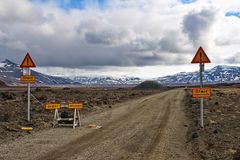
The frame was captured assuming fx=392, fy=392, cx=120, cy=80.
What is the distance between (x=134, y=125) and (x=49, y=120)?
17.4 feet

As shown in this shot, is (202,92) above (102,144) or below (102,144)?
above

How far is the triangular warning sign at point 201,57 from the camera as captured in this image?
→ 18438mm

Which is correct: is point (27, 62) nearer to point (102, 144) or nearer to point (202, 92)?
point (102, 144)

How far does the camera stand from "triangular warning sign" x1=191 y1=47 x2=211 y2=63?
18.4m

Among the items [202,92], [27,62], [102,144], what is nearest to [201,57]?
[202,92]

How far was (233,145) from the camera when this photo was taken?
13.9m

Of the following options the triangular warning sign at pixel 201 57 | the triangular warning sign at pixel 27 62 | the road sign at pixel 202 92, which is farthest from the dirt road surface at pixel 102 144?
the triangular warning sign at pixel 27 62

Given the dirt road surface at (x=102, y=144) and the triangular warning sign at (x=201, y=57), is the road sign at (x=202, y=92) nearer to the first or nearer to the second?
the triangular warning sign at (x=201, y=57)

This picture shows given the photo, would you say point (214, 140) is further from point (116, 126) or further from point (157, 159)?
point (116, 126)

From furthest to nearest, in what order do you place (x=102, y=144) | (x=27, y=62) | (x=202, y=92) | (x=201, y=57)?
(x=27, y=62) < (x=202, y=92) < (x=201, y=57) < (x=102, y=144)

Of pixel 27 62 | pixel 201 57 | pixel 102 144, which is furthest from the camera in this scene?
pixel 27 62

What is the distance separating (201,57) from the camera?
1848cm

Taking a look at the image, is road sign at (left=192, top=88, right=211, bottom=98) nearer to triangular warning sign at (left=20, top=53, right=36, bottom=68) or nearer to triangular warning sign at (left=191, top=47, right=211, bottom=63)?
triangular warning sign at (left=191, top=47, right=211, bottom=63)

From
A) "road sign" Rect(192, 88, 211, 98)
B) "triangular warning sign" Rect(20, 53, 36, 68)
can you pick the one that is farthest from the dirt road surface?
"triangular warning sign" Rect(20, 53, 36, 68)
